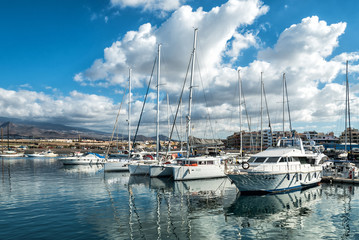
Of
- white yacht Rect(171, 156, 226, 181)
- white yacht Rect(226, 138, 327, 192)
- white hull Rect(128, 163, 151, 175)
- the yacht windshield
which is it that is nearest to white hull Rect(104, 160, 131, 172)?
white hull Rect(128, 163, 151, 175)

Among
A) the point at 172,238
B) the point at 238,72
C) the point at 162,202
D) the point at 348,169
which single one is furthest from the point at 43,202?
the point at 238,72

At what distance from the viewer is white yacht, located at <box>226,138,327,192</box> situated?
25328mm

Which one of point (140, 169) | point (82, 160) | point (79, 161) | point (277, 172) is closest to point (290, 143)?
point (277, 172)

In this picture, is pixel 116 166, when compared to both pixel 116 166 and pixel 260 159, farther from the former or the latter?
pixel 260 159

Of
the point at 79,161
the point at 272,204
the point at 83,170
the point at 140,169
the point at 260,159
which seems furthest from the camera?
the point at 79,161

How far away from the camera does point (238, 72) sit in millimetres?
55938

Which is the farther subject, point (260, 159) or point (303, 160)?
point (303, 160)

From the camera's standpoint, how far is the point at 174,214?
61.8 feet

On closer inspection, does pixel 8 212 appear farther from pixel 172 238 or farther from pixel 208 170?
pixel 208 170

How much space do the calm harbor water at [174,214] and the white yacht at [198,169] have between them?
631 centimetres

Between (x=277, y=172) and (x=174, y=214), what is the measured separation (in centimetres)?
1249

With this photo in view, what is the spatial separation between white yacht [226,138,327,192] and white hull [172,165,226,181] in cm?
924

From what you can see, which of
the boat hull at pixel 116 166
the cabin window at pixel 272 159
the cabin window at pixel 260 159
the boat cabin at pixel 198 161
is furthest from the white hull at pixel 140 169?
the cabin window at pixel 272 159

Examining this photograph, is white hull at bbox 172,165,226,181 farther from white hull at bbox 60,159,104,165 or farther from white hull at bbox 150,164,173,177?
white hull at bbox 60,159,104,165
